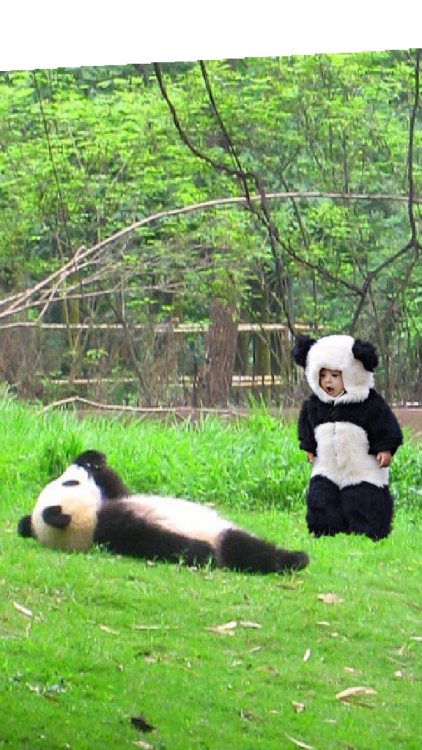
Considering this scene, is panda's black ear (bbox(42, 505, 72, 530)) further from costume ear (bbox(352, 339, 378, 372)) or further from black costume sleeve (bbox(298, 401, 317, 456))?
costume ear (bbox(352, 339, 378, 372))

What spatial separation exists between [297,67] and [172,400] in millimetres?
1108

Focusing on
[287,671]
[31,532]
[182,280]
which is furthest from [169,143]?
[287,671]

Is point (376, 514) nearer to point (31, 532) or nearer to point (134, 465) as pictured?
point (134, 465)

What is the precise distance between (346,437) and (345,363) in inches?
8.2

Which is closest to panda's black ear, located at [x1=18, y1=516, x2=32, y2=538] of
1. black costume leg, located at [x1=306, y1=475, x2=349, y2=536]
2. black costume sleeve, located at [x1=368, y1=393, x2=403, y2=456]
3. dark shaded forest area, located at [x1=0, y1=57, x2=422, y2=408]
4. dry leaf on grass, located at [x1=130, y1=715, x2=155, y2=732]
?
dark shaded forest area, located at [x1=0, y1=57, x2=422, y2=408]

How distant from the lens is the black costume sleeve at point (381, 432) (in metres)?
3.52

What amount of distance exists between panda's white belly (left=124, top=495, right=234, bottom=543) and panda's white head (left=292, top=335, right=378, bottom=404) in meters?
0.53

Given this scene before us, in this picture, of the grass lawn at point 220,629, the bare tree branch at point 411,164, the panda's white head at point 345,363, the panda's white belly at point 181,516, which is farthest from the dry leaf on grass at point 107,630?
the bare tree branch at point 411,164

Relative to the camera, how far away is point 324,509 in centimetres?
366

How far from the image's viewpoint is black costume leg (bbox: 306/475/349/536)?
364 cm

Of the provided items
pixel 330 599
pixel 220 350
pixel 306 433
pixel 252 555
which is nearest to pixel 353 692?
pixel 330 599

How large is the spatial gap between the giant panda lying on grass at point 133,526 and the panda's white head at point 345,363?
515 mm

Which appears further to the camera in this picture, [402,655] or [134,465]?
[134,465]

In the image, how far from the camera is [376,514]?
141 inches
